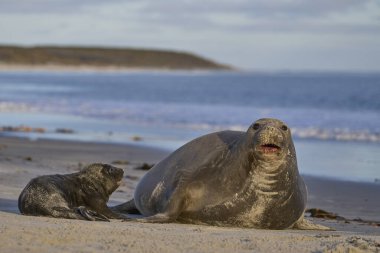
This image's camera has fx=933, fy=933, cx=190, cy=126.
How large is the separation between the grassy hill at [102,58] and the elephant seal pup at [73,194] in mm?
116618

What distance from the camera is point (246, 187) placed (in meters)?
8.58

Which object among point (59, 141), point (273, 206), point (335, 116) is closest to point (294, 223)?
point (273, 206)

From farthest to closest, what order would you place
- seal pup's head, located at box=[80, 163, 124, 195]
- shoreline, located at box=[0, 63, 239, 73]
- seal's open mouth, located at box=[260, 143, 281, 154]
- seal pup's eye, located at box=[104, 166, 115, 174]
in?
1. shoreline, located at box=[0, 63, 239, 73]
2. seal pup's eye, located at box=[104, 166, 115, 174]
3. seal pup's head, located at box=[80, 163, 124, 195]
4. seal's open mouth, located at box=[260, 143, 281, 154]

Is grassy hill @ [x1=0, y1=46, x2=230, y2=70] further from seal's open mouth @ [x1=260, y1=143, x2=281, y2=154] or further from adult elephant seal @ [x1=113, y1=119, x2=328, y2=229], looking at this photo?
seal's open mouth @ [x1=260, y1=143, x2=281, y2=154]

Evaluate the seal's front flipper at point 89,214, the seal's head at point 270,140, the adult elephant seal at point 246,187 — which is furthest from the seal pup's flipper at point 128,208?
the seal's head at point 270,140

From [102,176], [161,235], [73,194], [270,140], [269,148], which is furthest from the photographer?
[102,176]

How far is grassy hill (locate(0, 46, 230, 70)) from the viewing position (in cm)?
13175

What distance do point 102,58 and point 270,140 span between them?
14574 centimetres

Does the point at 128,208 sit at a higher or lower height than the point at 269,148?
lower

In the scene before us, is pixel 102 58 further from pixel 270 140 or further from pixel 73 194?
pixel 270 140

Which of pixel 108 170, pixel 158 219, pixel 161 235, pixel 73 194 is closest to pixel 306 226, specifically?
pixel 158 219

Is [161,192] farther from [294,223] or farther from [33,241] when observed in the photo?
[33,241]

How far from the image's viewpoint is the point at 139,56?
16550cm

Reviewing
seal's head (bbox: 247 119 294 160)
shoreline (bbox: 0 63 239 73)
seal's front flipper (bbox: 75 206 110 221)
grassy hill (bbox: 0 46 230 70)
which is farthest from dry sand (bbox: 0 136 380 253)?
grassy hill (bbox: 0 46 230 70)
